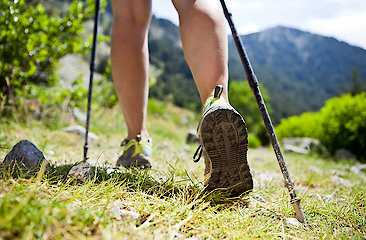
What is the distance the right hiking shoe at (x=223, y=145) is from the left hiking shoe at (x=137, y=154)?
0.51 metres

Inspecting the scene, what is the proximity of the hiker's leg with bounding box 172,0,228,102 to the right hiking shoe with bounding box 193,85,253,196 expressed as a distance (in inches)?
3.3

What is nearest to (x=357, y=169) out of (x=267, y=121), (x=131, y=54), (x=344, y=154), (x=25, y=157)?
(x=344, y=154)

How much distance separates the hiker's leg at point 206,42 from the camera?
968mm

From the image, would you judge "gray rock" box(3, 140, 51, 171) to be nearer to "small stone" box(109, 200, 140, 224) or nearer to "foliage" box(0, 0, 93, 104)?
"small stone" box(109, 200, 140, 224)

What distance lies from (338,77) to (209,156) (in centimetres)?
7146

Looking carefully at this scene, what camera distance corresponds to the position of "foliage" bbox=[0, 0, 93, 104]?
2.54 metres

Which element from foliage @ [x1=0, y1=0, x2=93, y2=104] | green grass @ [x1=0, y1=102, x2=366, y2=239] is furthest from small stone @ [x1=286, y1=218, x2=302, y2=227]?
foliage @ [x1=0, y1=0, x2=93, y2=104]

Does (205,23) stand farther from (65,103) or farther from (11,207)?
(65,103)

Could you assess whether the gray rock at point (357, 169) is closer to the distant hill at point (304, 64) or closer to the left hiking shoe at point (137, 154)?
the left hiking shoe at point (137, 154)

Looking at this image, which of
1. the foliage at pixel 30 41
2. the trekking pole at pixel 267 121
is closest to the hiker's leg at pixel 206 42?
the trekking pole at pixel 267 121

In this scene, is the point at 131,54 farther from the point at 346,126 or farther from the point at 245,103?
the point at 245,103

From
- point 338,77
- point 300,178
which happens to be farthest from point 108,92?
point 338,77

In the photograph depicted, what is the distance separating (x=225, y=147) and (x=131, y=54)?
2.51ft

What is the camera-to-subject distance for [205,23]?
0.99 metres
